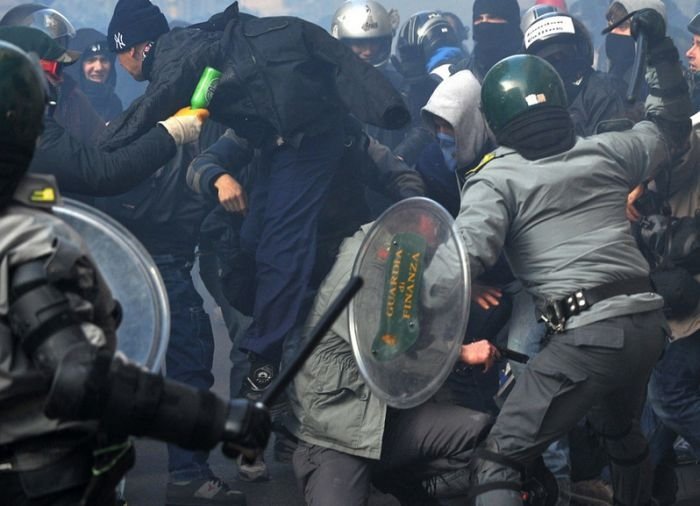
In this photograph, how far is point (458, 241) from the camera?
4.16m

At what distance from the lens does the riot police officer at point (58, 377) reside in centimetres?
229

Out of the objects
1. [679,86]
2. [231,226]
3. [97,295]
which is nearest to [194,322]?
[231,226]

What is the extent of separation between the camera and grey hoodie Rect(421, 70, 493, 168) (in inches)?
213

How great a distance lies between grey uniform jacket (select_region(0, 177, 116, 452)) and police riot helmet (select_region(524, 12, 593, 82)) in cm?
478

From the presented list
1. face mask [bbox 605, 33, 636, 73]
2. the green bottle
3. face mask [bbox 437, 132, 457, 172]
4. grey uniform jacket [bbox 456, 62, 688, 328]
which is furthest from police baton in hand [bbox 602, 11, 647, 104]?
face mask [bbox 605, 33, 636, 73]

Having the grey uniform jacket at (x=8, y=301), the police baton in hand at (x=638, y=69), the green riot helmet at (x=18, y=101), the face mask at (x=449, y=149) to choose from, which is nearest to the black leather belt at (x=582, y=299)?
the police baton in hand at (x=638, y=69)

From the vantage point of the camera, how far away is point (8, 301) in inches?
92.4

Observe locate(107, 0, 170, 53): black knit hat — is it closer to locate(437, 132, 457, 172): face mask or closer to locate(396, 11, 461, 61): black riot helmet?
locate(437, 132, 457, 172): face mask

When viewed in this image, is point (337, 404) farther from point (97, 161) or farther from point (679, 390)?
point (679, 390)

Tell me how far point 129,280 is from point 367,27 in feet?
20.5

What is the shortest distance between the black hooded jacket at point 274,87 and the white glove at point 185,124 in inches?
2.6

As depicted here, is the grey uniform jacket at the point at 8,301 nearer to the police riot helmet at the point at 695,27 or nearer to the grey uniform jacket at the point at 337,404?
the grey uniform jacket at the point at 337,404

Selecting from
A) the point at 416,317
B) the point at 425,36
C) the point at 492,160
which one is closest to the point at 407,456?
the point at 416,317

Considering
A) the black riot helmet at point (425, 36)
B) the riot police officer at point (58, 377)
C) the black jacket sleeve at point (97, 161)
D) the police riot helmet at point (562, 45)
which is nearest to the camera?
the riot police officer at point (58, 377)
